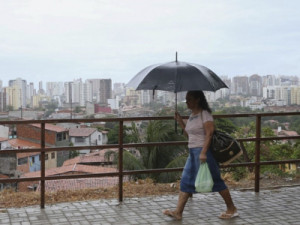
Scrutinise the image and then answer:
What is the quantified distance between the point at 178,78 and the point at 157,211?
1873 mm

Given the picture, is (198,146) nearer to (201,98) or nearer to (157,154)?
(201,98)

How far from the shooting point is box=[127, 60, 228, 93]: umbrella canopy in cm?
462

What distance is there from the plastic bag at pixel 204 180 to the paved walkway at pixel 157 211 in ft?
1.45

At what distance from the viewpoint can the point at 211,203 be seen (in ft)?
19.4

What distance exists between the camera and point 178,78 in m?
4.71

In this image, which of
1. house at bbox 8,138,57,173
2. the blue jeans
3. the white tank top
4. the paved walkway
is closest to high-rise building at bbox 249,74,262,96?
house at bbox 8,138,57,173

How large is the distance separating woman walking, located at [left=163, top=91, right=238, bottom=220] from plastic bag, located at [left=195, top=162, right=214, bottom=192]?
0.08 m

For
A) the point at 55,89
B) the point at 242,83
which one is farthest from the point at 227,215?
the point at 55,89

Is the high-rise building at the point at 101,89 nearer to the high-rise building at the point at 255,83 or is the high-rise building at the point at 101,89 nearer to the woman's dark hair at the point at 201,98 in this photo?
the high-rise building at the point at 255,83

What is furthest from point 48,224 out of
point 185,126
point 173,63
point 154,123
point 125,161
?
point 154,123

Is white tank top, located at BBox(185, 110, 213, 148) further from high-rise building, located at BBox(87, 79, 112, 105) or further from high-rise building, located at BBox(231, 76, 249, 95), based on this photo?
high-rise building, located at BBox(87, 79, 112, 105)

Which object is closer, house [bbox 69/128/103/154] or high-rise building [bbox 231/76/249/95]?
house [bbox 69/128/103/154]

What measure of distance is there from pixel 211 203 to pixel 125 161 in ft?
11.1

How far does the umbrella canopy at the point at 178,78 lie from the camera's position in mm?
4625
